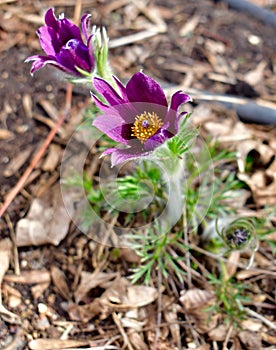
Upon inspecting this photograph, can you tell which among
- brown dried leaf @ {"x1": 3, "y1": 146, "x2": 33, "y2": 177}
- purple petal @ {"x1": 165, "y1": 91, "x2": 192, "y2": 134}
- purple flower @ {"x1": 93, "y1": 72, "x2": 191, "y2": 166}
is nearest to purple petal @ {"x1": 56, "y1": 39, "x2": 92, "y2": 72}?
purple flower @ {"x1": 93, "y1": 72, "x2": 191, "y2": 166}

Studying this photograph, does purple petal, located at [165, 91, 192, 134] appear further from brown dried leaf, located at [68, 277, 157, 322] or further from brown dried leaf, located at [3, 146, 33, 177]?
brown dried leaf, located at [3, 146, 33, 177]

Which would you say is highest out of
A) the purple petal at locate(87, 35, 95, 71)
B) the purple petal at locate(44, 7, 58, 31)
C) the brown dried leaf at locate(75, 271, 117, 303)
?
the purple petal at locate(44, 7, 58, 31)

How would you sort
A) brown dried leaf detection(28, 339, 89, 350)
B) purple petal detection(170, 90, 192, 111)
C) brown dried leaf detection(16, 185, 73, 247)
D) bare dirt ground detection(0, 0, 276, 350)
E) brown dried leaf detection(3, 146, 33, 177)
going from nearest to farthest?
purple petal detection(170, 90, 192, 111) → brown dried leaf detection(28, 339, 89, 350) → bare dirt ground detection(0, 0, 276, 350) → brown dried leaf detection(16, 185, 73, 247) → brown dried leaf detection(3, 146, 33, 177)

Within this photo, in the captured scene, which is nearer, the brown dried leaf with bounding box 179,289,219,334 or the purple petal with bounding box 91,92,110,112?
the purple petal with bounding box 91,92,110,112

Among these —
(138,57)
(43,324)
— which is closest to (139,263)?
(43,324)

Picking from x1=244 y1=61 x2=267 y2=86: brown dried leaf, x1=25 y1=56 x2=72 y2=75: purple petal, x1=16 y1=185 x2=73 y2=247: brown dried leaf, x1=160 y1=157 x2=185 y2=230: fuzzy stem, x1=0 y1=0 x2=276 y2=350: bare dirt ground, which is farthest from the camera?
x1=244 y1=61 x2=267 y2=86: brown dried leaf

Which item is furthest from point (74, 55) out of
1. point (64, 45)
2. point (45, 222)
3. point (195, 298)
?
point (195, 298)

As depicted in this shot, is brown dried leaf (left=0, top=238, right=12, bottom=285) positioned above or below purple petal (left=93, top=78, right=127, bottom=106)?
below
